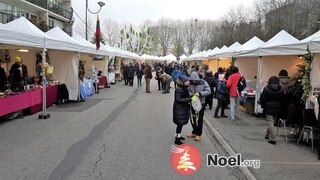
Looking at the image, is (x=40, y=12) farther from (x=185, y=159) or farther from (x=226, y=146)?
(x=185, y=159)

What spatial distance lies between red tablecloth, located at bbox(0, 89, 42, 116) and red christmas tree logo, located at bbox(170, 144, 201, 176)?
567 centimetres

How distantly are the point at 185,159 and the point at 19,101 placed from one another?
686 centimetres

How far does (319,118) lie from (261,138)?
197cm

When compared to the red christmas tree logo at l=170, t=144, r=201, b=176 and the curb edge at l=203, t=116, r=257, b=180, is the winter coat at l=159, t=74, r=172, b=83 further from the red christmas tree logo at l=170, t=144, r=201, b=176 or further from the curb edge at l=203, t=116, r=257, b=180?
the red christmas tree logo at l=170, t=144, r=201, b=176

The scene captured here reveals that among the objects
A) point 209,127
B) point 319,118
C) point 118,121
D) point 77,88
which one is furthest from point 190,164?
point 77,88

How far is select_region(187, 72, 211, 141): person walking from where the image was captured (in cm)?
832

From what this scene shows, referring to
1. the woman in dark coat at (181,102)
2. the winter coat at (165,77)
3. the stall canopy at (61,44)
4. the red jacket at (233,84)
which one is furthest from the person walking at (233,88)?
the winter coat at (165,77)

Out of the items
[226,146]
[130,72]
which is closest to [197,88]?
[226,146]

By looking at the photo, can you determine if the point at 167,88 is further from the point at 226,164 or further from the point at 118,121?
the point at 226,164

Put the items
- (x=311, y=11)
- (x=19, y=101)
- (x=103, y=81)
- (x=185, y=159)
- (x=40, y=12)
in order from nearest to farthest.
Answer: (x=185, y=159), (x=19, y=101), (x=103, y=81), (x=311, y=11), (x=40, y=12)

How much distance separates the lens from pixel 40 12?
138 feet

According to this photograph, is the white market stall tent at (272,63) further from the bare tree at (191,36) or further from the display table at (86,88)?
the bare tree at (191,36)

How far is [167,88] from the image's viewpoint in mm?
22125

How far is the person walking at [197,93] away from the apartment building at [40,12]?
22113 millimetres
